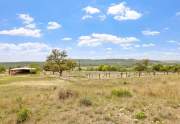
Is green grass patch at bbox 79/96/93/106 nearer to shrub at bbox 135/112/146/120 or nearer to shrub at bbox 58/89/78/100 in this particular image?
shrub at bbox 58/89/78/100

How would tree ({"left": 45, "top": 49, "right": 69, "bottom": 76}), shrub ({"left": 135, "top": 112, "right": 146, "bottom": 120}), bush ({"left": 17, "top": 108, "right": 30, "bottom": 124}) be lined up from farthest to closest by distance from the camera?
1. tree ({"left": 45, "top": 49, "right": 69, "bottom": 76})
2. bush ({"left": 17, "top": 108, "right": 30, "bottom": 124})
3. shrub ({"left": 135, "top": 112, "right": 146, "bottom": 120})

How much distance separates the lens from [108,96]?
17.2 m

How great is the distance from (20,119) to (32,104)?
10.2ft

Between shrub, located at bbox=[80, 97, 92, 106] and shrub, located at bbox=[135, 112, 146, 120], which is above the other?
shrub, located at bbox=[80, 97, 92, 106]

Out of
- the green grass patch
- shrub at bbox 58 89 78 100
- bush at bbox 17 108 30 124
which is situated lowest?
bush at bbox 17 108 30 124

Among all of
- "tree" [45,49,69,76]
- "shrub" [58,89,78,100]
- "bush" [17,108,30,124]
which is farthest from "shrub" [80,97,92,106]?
"tree" [45,49,69,76]

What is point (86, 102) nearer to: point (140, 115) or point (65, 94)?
point (65, 94)

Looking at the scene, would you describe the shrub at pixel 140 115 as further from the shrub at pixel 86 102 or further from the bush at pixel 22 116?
the bush at pixel 22 116

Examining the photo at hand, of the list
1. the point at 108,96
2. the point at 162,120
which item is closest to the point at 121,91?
the point at 108,96

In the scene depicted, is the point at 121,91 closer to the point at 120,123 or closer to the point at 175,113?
the point at 175,113

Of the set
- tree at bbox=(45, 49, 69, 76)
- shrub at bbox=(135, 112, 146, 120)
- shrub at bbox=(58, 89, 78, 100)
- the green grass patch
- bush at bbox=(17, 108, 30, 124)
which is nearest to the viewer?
shrub at bbox=(135, 112, 146, 120)

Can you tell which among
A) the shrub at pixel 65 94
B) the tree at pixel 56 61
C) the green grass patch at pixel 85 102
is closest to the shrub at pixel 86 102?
the green grass patch at pixel 85 102

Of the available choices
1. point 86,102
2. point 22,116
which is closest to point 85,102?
point 86,102

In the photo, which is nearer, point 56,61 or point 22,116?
point 22,116
